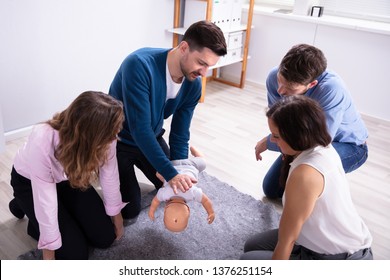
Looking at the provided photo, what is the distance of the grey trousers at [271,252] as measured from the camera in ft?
3.84

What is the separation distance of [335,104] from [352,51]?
1757 mm

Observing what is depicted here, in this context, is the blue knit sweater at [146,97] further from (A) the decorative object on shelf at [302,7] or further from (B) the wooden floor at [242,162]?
(A) the decorative object on shelf at [302,7]

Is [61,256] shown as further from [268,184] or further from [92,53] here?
[92,53]

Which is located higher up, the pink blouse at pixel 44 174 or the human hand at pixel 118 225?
the pink blouse at pixel 44 174

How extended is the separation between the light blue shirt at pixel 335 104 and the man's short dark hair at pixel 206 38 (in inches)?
20.3

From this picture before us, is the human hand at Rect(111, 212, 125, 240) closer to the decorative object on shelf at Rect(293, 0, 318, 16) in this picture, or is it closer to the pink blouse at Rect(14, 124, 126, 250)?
the pink blouse at Rect(14, 124, 126, 250)

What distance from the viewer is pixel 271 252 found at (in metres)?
1.33

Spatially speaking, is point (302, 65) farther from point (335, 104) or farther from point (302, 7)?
Result: point (302, 7)

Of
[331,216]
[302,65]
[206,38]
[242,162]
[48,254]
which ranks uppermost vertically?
[206,38]

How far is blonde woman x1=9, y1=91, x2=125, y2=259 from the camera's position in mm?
1221

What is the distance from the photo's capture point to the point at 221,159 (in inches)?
93.2

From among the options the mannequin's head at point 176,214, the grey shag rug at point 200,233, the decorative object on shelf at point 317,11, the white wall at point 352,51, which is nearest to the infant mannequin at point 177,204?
the mannequin's head at point 176,214

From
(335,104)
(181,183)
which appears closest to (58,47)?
(181,183)
